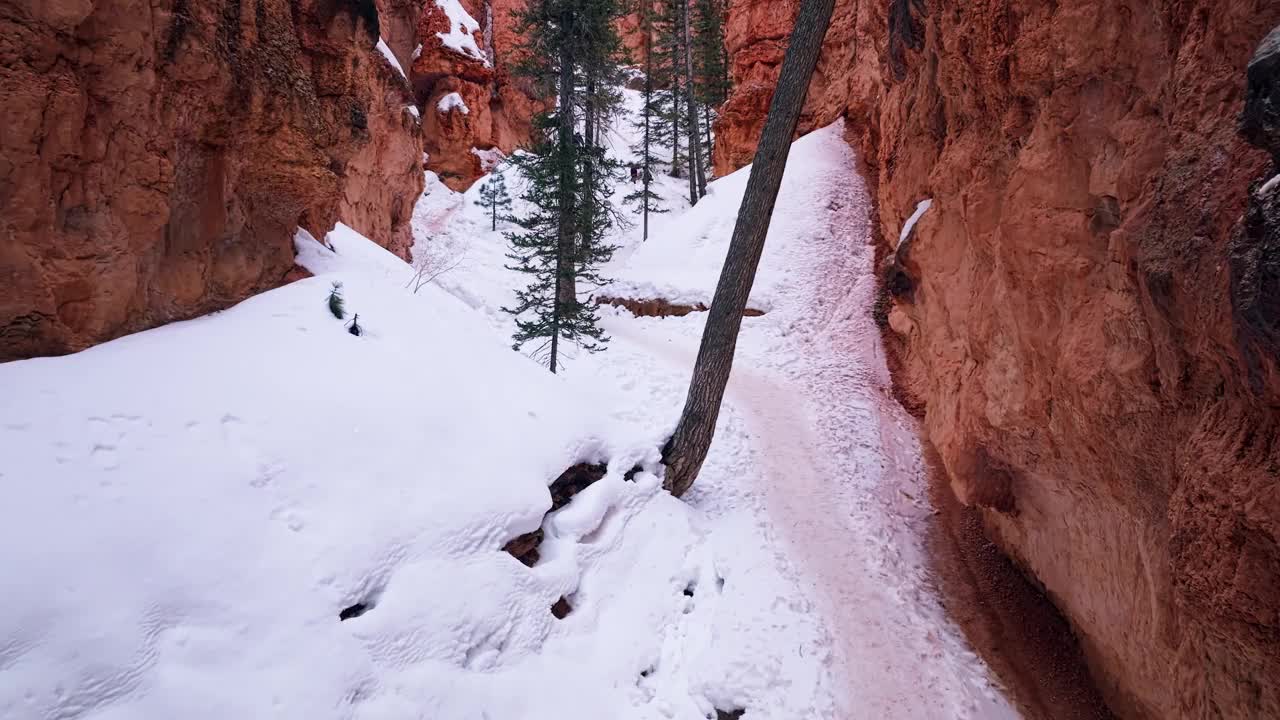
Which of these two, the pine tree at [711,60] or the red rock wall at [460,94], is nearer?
the pine tree at [711,60]

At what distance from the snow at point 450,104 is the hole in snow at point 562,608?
3238 cm

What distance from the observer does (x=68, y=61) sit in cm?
379

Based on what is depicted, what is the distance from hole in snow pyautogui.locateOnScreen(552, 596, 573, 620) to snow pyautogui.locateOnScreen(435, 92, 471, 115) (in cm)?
3238

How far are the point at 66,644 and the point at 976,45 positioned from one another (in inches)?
339

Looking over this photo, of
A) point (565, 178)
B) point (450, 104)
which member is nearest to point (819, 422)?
point (565, 178)

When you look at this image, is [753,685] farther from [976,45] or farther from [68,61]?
[68,61]

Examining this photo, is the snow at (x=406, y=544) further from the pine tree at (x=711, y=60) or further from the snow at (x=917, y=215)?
the pine tree at (x=711, y=60)

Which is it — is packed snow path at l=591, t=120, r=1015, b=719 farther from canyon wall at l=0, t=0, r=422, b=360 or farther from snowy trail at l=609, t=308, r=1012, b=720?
canyon wall at l=0, t=0, r=422, b=360

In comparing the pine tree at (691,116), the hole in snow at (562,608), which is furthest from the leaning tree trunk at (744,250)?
the pine tree at (691,116)

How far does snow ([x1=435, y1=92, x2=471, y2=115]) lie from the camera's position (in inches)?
1215

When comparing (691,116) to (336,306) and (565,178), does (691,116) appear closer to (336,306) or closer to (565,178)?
(565,178)

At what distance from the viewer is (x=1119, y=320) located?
401 centimetres

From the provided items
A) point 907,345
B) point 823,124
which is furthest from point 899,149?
point 823,124

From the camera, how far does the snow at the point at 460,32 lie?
100 feet
